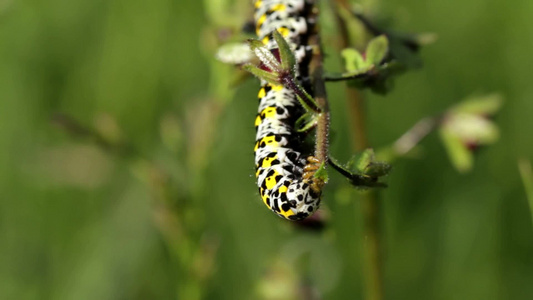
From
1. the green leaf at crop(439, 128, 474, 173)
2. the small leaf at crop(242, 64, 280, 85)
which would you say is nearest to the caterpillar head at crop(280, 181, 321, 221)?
the small leaf at crop(242, 64, 280, 85)

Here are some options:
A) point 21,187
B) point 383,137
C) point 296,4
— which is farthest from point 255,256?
point 296,4

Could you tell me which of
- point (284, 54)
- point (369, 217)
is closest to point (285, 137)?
point (284, 54)

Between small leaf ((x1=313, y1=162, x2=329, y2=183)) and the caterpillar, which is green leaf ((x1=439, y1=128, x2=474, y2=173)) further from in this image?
small leaf ((x1=313, y1=162, x2=329, y2=183))

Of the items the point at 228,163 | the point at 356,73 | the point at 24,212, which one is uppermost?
the point at 356,73

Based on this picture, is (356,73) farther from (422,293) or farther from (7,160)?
(7,160)

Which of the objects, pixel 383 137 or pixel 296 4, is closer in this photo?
pixel 296 4

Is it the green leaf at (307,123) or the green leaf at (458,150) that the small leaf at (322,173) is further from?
the green leaf at (458,150)

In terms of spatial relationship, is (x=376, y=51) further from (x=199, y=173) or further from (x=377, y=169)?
(x=199, y=173)

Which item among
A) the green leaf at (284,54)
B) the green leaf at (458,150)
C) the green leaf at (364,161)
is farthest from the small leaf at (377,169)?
the green leaf at (458,150)
